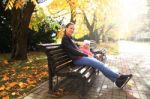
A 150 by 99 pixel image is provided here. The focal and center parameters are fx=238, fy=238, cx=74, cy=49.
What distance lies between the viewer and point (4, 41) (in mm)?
15438

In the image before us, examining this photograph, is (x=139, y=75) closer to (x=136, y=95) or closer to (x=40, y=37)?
(x=136, y=95)

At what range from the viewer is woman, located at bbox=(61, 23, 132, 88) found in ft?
20.5

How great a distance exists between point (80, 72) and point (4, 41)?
35.9 feet

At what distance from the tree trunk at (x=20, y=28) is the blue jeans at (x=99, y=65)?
5.47 meters

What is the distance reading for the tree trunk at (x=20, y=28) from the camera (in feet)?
36.3

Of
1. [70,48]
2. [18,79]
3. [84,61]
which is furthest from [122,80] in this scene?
[18,79]

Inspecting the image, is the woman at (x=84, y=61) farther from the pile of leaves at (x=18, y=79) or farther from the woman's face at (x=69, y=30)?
the pile of leaves at (x=18, y=79)

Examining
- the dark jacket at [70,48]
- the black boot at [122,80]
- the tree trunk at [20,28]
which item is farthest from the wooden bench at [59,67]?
the tree trunk at [20,28]

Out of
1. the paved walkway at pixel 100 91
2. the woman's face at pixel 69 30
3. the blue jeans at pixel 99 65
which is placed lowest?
the paved walkway at pixel 100 91

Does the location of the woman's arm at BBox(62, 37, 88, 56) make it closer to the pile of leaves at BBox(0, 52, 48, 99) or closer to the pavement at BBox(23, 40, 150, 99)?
the pavement at BBox(23, 40, 150, 99)

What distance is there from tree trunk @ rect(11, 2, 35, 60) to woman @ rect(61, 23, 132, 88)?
5.26 meters

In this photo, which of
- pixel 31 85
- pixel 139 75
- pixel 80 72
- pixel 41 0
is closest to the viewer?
pixel 80 72

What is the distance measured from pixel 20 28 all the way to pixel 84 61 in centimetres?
568

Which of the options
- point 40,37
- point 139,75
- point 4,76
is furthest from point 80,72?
point 40,37
